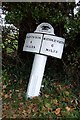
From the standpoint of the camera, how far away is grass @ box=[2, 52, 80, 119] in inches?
168

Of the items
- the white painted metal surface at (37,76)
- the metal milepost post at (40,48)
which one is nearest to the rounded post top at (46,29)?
the metal milepost post at (40,48)

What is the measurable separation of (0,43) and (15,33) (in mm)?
441

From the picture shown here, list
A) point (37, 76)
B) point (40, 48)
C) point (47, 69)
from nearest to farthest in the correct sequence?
point (40, 48), point (37, 76), point (47, 69)

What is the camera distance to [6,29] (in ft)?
18.0

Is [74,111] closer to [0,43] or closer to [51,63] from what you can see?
[51,63]

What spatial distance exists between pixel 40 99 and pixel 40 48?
872 millimetres

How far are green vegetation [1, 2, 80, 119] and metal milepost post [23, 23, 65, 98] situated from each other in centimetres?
17

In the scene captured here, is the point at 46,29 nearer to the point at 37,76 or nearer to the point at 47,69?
the point at 37,76

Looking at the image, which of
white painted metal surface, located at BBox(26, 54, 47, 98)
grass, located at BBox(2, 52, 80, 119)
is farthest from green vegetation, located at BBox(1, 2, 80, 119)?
white painted metal surface, located at BBox(26, 54, 47, 98)

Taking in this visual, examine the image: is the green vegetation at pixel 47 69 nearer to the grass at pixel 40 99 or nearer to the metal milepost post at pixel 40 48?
the grass at pixel 40 99

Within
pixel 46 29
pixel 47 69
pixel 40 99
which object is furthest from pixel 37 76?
pixel 47 69

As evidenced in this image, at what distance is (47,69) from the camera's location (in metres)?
5.60

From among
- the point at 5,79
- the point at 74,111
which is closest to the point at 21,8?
the point at 5,79

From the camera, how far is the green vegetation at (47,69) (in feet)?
14.3
